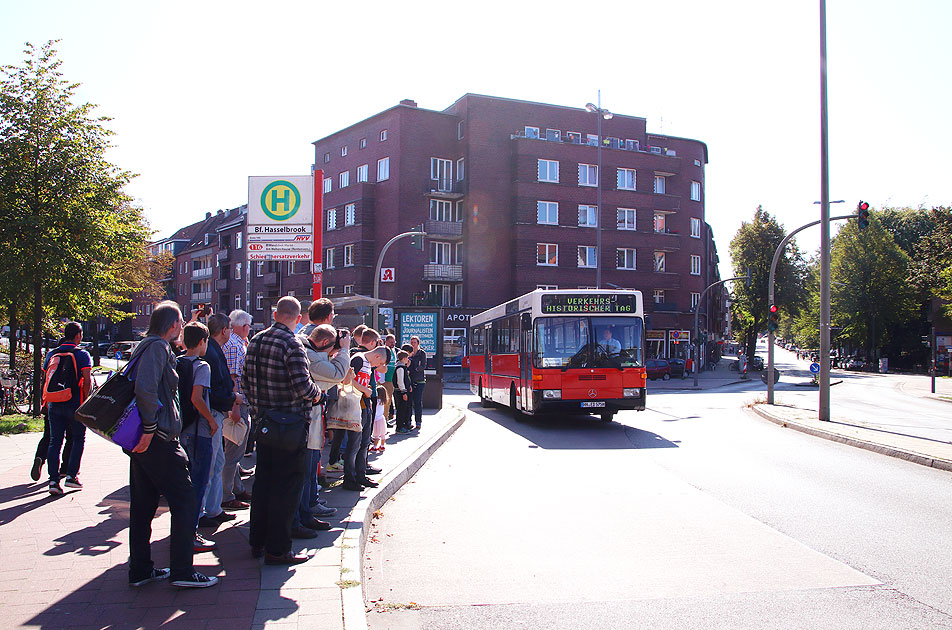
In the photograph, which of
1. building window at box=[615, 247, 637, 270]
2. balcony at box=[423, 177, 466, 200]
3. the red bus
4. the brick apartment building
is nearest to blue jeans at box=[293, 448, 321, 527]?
the red bus

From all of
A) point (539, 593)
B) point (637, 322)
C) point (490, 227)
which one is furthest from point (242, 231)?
point (539, 593)

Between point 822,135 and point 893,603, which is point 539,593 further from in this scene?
point 822,135

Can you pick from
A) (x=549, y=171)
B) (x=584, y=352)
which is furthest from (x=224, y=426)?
(x=549, y=171)

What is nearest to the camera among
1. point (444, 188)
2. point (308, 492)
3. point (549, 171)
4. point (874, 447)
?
point (308, 492)

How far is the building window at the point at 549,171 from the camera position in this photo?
49.3 m

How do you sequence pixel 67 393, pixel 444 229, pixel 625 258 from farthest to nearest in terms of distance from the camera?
pixel 625 258 → pixel 444 229 → pixel 67 393

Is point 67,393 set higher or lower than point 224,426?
higher

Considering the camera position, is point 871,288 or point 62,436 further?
point 871,288

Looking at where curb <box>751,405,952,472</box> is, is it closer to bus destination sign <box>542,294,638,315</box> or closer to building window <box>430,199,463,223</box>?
bus destination sign <box>542,294,638,315</box>

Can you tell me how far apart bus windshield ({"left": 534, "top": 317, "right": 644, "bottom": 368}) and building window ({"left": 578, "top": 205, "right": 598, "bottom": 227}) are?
35208mm

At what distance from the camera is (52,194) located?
1439cm

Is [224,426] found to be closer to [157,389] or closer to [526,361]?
[157,389]

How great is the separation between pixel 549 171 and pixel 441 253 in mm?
8996

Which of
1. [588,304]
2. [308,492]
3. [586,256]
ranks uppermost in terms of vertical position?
[586,256]
